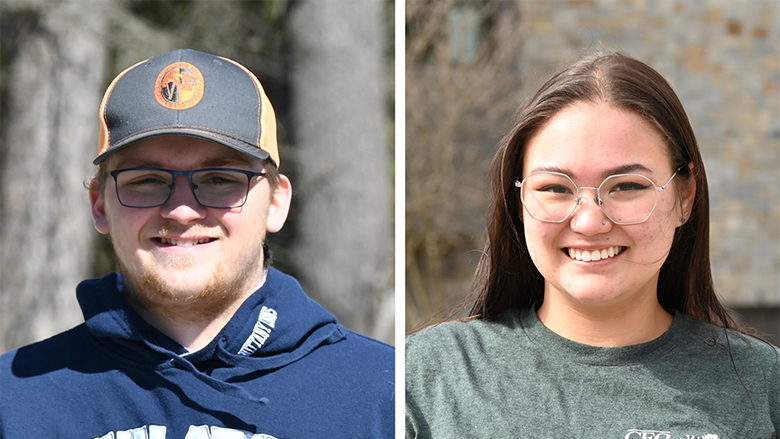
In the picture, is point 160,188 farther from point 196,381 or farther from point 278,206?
point 196,381

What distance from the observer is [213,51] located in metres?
6.18

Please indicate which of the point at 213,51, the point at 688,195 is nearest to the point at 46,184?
the point at 213,51

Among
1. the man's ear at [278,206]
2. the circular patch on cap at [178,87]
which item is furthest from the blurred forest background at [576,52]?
the circular patch on cap at [178,87]

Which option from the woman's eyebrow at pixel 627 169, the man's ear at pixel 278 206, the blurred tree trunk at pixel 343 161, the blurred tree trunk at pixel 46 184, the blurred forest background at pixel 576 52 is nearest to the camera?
the woman's eyebrow at pixel 627 169

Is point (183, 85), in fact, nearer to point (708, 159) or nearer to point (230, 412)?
point (230, 412)

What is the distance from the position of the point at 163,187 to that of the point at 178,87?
0.26 meters

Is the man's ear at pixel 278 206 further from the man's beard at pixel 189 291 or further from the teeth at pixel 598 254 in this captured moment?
the teeth at pixel 598 254

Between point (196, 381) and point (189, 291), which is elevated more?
point (189, 291)

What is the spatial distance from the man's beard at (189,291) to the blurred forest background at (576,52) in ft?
14.2

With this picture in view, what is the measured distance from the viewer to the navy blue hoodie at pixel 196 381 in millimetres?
1831

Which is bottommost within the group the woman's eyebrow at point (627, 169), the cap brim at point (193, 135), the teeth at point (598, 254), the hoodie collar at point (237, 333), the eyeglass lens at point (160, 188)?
the hoodie collar at point (237, 333)

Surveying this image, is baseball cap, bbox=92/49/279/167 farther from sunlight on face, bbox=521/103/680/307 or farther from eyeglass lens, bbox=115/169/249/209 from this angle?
sunlight on face, bbox=521/103/680/307

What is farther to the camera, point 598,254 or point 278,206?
point 278,206

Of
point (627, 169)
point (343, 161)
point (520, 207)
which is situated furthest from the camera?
point (343, 161)
